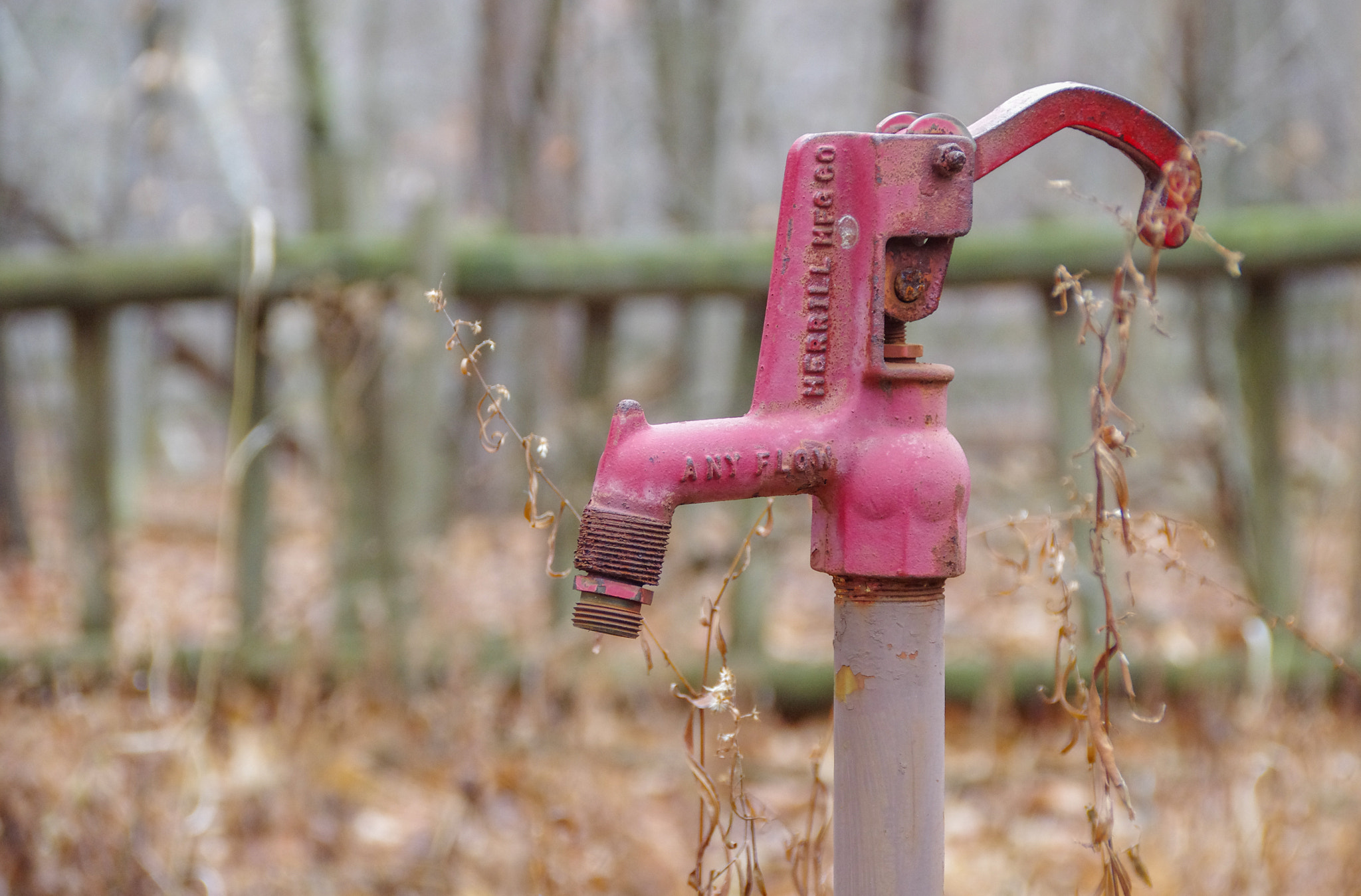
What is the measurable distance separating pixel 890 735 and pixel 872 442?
25 centimetres

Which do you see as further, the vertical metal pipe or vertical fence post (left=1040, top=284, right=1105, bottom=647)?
vertical fence post (left=1040, top=284, right=1105, bottom=647)

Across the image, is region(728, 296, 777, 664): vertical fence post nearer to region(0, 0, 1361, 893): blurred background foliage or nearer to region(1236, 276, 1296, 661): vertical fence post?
region(0, 0, 1361, 893): blurred background foliage

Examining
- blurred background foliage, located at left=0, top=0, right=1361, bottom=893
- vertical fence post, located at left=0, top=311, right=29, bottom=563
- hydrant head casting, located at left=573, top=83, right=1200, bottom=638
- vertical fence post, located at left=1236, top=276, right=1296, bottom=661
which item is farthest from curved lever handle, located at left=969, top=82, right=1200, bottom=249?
vertical fence post, located at left=0, top=311, right=29, bottom=563

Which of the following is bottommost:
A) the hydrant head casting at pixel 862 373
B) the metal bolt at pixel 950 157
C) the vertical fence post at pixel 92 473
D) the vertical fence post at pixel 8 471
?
the vertical fence post at pixel 8 471

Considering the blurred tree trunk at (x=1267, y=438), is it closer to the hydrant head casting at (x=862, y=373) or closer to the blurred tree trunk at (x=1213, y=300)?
the blurred tree trunk at (x=1213, y=300)

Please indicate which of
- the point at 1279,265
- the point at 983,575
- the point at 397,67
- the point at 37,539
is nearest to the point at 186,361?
the point at 37,539

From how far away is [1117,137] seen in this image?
0.97 meters

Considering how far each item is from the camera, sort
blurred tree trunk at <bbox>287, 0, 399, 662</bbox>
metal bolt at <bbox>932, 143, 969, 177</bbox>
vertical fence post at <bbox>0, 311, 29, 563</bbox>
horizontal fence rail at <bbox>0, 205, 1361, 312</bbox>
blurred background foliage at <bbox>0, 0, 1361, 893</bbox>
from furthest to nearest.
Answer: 1. vertical fence post at <bbox>0, 311, 29, 563</bbox>
2. blurred tree trunk at <bbox>287, 0, 399, 662</bbox>
3. horizontal fence rail at <bbox>0, 205, 1361, 312</bbox>
4. blurred background foliage at <bbox>0, 0, 1361, 893</bbox>
5. metal bolt at <bbox>932, 143, 969, 177</bbox>

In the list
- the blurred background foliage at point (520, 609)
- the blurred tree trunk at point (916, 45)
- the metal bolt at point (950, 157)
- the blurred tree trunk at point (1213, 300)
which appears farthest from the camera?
the blurred tree trunk at point (916, 45)

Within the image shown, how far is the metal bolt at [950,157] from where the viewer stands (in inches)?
35.5

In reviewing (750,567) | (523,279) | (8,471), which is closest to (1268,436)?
(750,567)

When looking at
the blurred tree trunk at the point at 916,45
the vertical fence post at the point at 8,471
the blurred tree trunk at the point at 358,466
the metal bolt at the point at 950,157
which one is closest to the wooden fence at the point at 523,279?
the blurred tree trunk at the point at 358,466

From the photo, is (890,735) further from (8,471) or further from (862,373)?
(8,471)

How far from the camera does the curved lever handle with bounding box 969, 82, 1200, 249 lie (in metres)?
0.92
